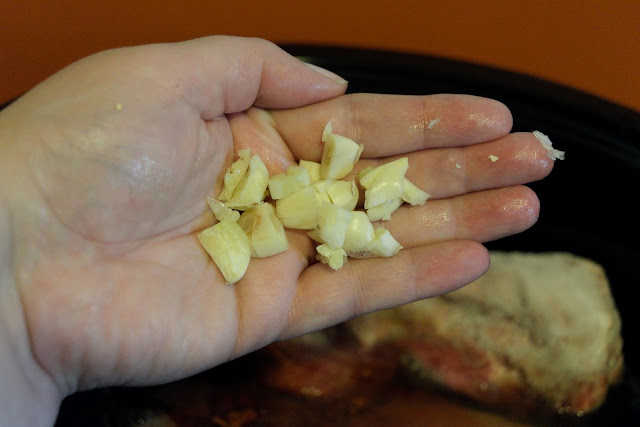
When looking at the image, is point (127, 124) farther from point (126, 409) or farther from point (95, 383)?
point (126, 409)

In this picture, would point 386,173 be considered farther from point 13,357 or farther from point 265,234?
point 13,357

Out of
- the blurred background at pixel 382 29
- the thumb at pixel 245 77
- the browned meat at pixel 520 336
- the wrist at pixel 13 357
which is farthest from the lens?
the blurred background at pixel 382 29

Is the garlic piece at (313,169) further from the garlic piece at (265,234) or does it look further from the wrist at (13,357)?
the wrist at (13,357)

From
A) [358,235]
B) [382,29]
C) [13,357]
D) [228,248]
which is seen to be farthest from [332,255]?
[382,29]

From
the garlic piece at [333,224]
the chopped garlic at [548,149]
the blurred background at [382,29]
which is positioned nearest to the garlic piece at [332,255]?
the garlic piece at [333,224]

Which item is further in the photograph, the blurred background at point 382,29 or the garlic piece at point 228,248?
the blurred background at point 382,29

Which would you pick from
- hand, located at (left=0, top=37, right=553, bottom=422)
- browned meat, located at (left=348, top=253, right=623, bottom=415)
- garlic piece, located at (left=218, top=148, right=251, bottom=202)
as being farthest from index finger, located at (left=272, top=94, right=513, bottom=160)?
browned meat, located at (left=348, top=253, right=623, bottom=415)
